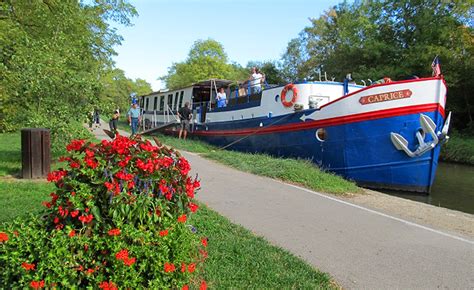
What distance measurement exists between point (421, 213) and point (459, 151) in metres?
17.4

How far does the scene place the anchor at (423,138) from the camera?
10891 millimetres

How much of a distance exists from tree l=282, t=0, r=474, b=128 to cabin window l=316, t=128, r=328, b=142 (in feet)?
58.5

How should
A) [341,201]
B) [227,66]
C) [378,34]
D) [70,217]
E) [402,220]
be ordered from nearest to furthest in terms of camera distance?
[70,217] → [402,220] → [341,201] → [378,34] → [227,66]

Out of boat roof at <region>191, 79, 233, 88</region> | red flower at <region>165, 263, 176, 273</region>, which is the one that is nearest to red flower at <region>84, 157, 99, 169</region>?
red flower at <region>165, 263, 176, 273</region>

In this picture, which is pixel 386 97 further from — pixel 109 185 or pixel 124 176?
pixel 109 185

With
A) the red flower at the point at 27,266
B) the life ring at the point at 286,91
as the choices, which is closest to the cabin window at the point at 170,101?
the life ring at the point at 286,91

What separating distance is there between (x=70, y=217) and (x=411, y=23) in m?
32.7

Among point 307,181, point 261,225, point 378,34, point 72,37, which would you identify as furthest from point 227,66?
point 261,225

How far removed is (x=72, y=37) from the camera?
44.4 feet

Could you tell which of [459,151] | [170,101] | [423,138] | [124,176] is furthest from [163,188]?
[459,151]

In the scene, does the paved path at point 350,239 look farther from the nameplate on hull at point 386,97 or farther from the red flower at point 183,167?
the nameplate on hull at point 386,97

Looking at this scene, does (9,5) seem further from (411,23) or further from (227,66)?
(227,66)

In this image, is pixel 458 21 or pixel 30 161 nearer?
pixel 30 161

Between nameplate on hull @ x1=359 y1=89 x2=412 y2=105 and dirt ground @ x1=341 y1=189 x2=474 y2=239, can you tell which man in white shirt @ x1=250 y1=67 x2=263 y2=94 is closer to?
nameplate on hull @ x1=359 y1=89 x2=412 y2=105
